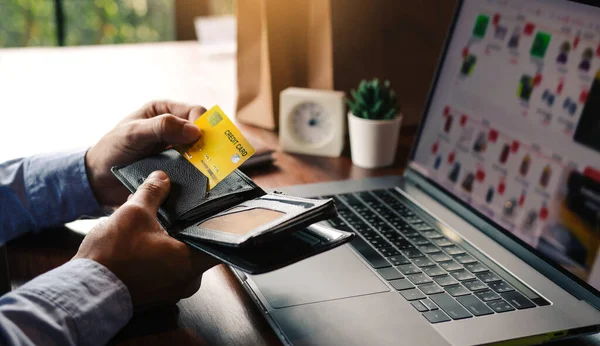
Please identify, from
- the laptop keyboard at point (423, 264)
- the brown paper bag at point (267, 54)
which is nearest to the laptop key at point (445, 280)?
the laptop keyboard at point (423, 264)

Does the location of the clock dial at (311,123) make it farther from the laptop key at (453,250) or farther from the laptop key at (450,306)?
the laptop key at (450,306)

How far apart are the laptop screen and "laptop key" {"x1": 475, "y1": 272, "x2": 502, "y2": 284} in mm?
78

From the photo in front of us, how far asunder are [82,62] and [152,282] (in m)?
1.31

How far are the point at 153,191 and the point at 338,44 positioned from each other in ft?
2.10

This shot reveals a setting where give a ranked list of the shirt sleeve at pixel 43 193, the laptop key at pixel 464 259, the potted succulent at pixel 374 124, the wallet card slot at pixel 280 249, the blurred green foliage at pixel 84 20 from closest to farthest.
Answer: the wallet card slot at pixel 280 249, the laptop key at pixel 464 259, the shirt sleeve at pixel 43 193, the potted succulent at pixel 374 124, the blurred green foliage at pixel 84 20

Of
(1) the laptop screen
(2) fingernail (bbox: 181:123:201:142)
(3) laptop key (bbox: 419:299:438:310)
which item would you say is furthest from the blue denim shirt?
(1) the laptop screen

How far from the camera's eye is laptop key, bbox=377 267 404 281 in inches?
29.8

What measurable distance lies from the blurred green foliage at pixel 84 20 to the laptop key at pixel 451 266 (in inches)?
112

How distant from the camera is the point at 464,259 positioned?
81cm

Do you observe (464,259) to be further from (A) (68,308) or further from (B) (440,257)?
(A) (68,308)

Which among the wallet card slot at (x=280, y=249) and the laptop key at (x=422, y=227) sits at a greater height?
the wallet card slot at (x=280, y=249)

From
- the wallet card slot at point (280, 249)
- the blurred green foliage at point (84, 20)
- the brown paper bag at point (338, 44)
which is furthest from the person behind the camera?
the blurred green foliage at point (84, 20)

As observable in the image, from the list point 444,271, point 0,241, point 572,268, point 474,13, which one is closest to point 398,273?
point 444,271

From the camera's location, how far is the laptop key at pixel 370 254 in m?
0.79
